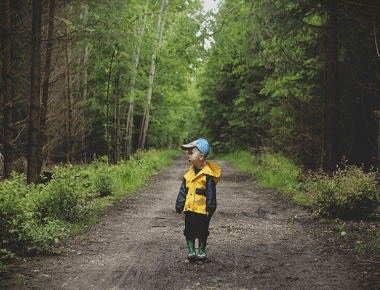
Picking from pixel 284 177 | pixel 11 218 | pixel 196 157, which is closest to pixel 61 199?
pixel 11 218

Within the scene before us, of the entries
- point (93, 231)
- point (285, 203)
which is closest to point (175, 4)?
point (285, 203)

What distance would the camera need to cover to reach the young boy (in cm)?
556

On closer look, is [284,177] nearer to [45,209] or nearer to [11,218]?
[45,209]

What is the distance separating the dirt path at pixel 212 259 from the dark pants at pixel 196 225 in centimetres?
44

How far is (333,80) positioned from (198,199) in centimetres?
800

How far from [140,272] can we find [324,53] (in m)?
10.5

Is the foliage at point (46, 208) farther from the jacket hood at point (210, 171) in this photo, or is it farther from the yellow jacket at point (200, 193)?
the jacket hood at point (210, 171)

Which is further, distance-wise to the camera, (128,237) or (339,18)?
(339,18)

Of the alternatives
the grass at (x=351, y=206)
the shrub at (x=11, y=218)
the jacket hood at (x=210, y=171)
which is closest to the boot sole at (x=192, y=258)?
the jacket hood at (x=210, y=171)

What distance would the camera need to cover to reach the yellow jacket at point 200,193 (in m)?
5.55

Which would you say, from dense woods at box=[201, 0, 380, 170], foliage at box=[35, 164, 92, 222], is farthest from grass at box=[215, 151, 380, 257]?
foliage at box=[35, 164, 92, 222]

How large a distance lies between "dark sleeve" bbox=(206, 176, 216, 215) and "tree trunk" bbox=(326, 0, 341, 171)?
24.4ft

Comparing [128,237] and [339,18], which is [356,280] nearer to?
[128,237]

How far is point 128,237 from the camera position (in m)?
7.33
